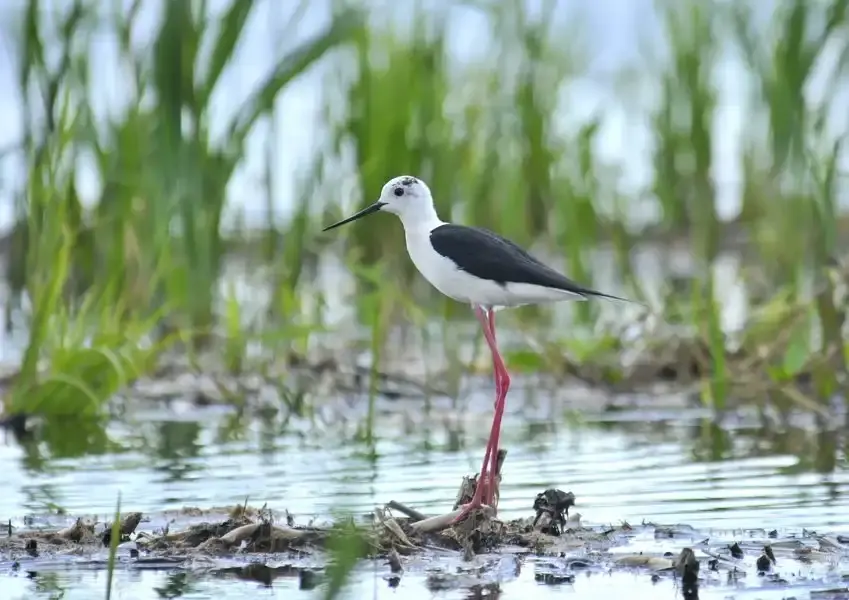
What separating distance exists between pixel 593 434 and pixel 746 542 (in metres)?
2.86

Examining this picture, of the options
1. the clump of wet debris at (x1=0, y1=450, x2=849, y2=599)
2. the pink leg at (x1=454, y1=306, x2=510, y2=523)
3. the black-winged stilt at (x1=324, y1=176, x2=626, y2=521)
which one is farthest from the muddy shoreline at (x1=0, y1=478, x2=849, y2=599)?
the black-winged stilt at (x1=324, y1=176, x2=626, y2=521)

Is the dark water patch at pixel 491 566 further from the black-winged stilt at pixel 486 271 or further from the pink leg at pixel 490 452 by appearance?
the black-winged stilt at pixel 486 271

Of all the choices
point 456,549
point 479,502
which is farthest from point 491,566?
point 479,502

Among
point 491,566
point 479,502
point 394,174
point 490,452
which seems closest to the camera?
point 491,566

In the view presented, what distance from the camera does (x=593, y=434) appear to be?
27.8ft

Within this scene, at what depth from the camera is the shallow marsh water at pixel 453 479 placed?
5215 mm

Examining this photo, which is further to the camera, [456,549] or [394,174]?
[394,174]

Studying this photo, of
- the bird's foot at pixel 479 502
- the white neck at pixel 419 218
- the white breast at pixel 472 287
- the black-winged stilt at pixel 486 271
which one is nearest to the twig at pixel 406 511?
the bird's foot at pixel 479 502

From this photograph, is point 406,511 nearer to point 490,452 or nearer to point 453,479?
point 490,452

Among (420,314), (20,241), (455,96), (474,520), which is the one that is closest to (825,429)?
(420,314)

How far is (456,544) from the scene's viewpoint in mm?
5789

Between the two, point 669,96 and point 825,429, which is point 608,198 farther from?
point 825,429

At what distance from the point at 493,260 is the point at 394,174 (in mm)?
4427

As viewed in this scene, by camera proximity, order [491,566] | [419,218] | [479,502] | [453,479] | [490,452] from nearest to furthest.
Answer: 1. [491,566]
2. [479,502]
3. [490,452]
4. [419,218]
5. [453,479]
